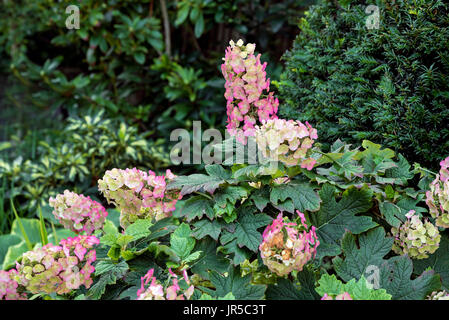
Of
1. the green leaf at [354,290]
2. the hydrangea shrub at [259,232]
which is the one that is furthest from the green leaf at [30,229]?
the green leaf at [354,290]

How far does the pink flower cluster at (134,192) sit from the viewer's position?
1.08 metres

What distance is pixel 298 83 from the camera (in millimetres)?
1494

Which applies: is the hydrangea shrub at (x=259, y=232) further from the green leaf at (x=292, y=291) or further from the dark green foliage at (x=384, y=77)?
the dark green foliage at (x=384, y=77)

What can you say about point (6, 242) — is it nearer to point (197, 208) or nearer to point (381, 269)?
point (197, 208)

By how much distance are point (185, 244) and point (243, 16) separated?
217 centimetres

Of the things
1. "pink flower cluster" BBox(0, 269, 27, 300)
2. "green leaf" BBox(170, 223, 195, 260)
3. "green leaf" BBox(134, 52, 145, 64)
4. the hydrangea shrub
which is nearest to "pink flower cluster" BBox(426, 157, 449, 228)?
the hydrangea shrub

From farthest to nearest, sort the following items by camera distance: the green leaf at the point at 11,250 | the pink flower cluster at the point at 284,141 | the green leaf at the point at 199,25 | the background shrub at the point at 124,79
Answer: the green leaf at the point at 199,25 < the background shrub at the point at 124,79 < the green leaf at the point at 11,250 < the pink flower cluster at the point at 284,141

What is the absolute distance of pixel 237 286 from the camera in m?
0.92

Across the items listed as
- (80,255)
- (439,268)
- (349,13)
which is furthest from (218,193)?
(349,13)

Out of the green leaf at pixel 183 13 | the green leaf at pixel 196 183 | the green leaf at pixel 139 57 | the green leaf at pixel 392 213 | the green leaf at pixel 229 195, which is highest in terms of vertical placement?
the green leaf at pixel 183 13

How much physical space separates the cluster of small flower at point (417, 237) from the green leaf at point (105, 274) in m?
0.67

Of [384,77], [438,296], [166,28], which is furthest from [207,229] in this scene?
[166,28]

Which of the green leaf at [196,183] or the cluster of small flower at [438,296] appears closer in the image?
the cluster of small flower at [438,296]

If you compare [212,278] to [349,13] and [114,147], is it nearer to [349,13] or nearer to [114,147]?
[349,13]
